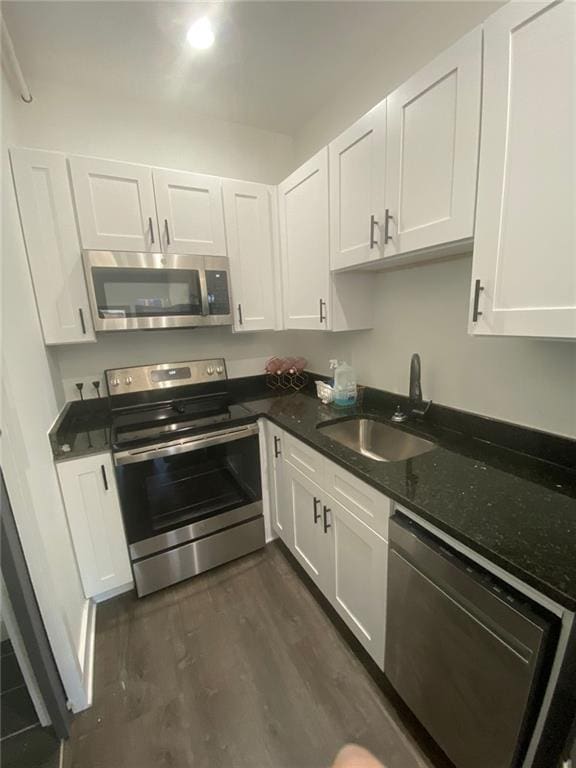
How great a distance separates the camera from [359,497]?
→ 1.21 m

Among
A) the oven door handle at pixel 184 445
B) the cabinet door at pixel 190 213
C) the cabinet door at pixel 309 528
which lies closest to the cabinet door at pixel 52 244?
the cabinet door at pixel 190 213

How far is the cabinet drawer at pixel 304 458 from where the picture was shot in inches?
57.9

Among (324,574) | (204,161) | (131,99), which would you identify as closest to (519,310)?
(324,574)

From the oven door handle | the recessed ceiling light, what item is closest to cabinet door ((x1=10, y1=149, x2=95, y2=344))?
the oven door handle

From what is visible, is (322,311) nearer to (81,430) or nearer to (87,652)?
(81,430)

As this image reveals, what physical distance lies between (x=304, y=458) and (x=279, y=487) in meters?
0.44

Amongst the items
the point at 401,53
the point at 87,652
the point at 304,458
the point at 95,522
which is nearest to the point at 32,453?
the point at 95,522

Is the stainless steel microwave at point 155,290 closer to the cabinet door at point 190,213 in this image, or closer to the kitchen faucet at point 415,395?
the cabinet door at point 190,213

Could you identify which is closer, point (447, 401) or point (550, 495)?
point (550, 495)

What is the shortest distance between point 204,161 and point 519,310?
84.7 inches

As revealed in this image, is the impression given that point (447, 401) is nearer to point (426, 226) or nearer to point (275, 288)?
point (426, 226)

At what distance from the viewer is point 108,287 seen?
166 centimetres

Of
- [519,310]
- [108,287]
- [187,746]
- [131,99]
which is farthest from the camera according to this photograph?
[131,99]

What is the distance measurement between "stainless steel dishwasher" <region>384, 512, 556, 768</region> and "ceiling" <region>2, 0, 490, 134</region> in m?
2.07
